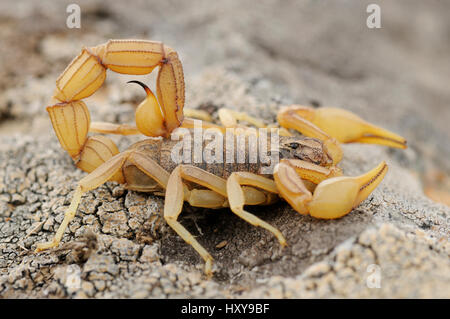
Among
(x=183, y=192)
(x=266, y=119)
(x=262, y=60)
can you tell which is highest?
(x=262, y=60)

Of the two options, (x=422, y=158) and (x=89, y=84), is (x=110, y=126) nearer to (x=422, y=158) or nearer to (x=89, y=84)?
(x=89, y=84)

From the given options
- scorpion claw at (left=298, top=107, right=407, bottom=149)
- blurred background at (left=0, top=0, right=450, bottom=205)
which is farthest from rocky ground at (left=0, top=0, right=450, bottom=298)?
scorpion claw at (left=298, top=107, right=407, bottom=149)

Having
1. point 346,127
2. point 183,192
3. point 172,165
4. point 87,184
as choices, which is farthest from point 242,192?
point 346,127

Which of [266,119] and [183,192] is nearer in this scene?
[183,192]

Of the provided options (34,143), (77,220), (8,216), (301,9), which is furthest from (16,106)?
(301,9)

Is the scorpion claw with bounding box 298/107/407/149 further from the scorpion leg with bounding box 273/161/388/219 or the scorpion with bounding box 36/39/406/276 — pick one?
the scorpion leg with bounding box 273/161/388/219

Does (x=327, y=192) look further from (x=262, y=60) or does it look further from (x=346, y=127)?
(x=262, y=60)

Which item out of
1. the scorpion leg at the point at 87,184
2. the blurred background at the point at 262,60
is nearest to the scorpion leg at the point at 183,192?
the scorpion leg at the point at 87,184
